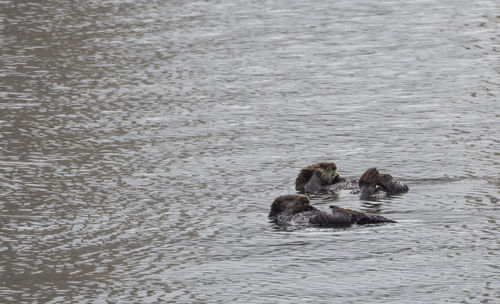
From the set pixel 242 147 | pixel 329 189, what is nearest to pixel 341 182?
pixel 329 189

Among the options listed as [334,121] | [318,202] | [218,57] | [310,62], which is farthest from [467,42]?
[318,202]

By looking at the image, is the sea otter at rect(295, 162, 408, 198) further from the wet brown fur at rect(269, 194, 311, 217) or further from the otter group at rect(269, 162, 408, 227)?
the wet brown fur at rect(269, 194, 311, 217)

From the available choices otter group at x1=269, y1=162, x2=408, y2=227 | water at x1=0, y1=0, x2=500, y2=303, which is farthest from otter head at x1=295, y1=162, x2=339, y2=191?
water at x1=0, y1=0, x2=500, y2=303

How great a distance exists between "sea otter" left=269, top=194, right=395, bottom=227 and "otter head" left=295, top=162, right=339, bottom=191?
3.94 ft

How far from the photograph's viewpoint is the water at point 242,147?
9.68 m

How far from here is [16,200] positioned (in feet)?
41.0

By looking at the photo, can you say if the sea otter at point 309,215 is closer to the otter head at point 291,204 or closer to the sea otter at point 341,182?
the otter head at point 291,204

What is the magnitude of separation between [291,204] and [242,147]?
3743 mm

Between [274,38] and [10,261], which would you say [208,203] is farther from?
[274,38]

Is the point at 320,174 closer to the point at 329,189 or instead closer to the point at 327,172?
the point at 327,172

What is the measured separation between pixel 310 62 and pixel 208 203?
28.5 feet

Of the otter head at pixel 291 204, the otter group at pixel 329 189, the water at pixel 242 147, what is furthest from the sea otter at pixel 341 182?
the otter head at pixel 291 204

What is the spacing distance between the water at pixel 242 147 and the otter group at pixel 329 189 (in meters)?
0.17

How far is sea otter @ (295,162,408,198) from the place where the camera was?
12.1 meters
